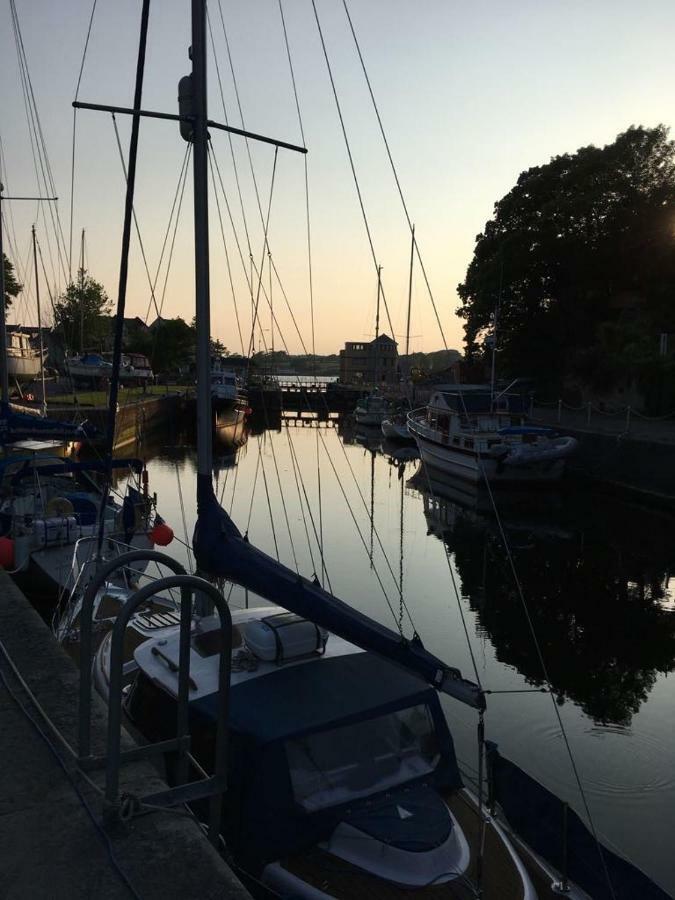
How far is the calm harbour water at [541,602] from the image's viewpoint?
379 inches

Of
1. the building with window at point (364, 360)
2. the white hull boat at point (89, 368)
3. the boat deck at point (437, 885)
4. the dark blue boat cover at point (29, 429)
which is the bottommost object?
the boat deck at point (437, 885)

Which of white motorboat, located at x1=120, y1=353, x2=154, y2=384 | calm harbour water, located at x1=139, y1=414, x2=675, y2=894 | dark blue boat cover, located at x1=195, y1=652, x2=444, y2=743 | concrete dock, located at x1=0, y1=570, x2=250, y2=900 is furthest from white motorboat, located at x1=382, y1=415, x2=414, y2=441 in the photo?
concrete dock, located at x1=0, y1=570, x2=250, y2=900

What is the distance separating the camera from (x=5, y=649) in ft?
20.2

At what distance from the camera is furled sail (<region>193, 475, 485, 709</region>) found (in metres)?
5.37

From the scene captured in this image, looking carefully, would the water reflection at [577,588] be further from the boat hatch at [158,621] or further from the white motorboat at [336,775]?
the boat hatch at [158,621]

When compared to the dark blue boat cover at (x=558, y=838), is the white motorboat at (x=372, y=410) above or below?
above

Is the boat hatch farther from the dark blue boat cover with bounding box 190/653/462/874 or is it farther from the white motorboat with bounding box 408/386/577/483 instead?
the white motorboat with bounding box 408/386/577/483

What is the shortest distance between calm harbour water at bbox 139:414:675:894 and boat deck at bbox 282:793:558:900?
3203 millimetres

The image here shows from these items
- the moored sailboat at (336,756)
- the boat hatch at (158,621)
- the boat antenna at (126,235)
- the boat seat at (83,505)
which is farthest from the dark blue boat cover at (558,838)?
the boat seat at (83,505)

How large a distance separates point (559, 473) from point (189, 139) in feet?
87.2

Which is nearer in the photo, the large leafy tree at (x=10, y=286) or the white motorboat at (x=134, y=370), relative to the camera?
the large leafy tree at (x=10, y=286)

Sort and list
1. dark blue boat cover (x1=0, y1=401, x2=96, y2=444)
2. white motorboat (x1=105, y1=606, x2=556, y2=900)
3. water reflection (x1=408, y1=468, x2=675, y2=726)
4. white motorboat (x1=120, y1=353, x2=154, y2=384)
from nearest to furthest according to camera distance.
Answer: white motorboat (x1=105, y1=606, x2=556, y2=900) < water reflection (x1=408, y1=468, x2=675, y2=726) < dark blue boat cover (x1=0, y1=401, x2=96, y2=444) < white motorboat (x1=120, y1=353, x2=154, y2=384)

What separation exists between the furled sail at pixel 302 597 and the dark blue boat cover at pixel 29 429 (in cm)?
1214

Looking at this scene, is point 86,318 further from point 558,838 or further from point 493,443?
point 558,838
